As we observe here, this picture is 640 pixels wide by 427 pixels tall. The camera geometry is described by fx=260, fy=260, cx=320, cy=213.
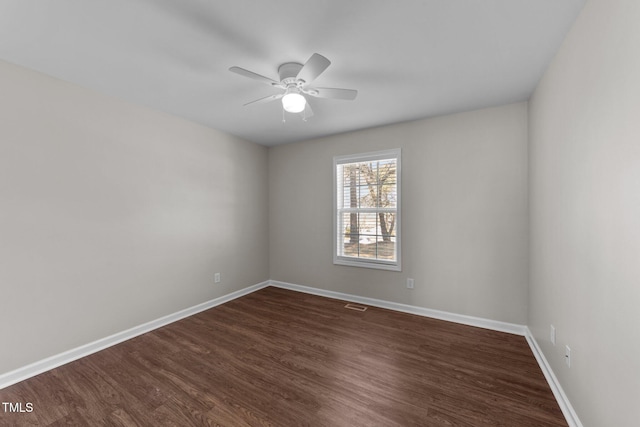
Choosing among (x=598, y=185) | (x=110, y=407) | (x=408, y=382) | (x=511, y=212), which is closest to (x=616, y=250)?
(x=598, y=185)

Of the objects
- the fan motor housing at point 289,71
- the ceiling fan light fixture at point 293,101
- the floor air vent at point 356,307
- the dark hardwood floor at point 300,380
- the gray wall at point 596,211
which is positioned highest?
the fan motor housing at point 289,71

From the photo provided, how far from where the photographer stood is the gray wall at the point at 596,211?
3.52 feet

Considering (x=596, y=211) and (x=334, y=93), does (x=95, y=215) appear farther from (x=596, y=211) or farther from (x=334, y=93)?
(x=596, y=211)

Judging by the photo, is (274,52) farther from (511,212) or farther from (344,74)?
(511,212)

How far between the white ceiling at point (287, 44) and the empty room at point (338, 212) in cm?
2

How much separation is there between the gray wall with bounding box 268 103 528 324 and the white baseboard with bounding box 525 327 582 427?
466 mm

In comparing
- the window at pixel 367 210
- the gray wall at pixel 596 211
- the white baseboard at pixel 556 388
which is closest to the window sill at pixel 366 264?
the window at pixel 367 210

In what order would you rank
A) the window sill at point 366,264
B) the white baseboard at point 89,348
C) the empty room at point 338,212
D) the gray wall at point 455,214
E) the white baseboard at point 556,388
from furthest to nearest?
the window sill at point 366,264, the gray wall at point 455,214, the white baseboard at point 89,348, the white baseboard at point 556,388, the empty room at point 338,212

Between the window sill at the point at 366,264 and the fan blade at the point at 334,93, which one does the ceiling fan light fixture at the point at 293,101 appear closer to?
the fan blade at the point at 334,93

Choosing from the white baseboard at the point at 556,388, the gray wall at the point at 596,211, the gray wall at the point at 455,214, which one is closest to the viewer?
the gray wall at the point at 596,211

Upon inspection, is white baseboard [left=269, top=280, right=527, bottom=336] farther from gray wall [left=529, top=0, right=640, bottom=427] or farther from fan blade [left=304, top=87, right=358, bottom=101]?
fan blade [left=304, top=87, right=358, bottom=101]

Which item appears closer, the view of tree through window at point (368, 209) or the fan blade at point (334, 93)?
the fan blade at point (334, 93)

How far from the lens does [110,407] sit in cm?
173

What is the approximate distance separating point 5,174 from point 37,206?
0.29 meters
